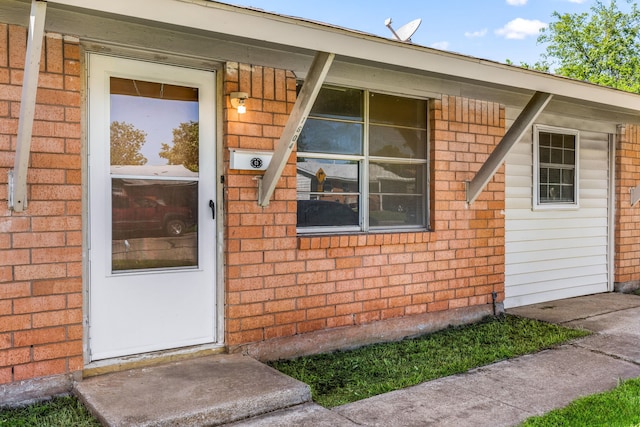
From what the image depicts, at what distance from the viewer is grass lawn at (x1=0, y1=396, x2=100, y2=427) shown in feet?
10.1

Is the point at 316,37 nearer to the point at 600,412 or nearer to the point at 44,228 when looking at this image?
the point at 44,228

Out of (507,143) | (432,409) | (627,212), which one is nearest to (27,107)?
(432,409)

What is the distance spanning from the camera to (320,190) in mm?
4758

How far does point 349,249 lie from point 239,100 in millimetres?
1636

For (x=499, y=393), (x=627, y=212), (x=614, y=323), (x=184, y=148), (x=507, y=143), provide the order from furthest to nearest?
1. (x=627, y=212)
2. (x=614, y=323)
3. (x=507, y=143)
4. (x=184, y=148)
5. (x=499, y=393)

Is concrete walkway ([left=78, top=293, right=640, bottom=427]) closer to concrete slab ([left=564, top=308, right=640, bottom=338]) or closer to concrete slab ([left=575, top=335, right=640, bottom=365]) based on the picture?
concrete slab ([left=575, top=335, right=640, bottom=365])

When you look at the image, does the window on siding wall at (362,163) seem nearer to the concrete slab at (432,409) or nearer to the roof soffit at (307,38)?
the roof soffit at (307,38)

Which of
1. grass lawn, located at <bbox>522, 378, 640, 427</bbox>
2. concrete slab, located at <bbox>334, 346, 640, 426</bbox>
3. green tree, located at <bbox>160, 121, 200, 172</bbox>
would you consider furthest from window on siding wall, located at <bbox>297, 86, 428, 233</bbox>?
grass lawn, located at <bbox>522, 378, 640, 427</bbox>

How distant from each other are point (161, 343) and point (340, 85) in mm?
2658

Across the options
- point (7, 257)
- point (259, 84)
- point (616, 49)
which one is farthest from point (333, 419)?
point (616, 49)

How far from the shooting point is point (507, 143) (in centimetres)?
518

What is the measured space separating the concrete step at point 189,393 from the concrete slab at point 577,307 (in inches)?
141

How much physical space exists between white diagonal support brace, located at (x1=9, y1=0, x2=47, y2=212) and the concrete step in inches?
51.4

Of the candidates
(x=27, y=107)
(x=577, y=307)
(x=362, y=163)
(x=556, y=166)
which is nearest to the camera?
(x=27, y=107)
